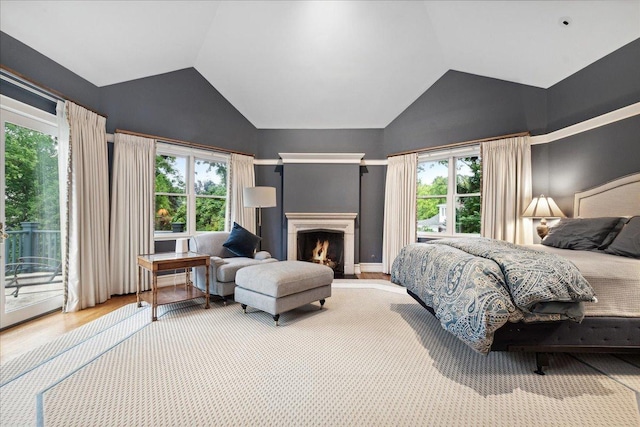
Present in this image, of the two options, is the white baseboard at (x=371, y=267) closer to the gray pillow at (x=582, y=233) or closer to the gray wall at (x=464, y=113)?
the gray wall at (x=464, y=113)

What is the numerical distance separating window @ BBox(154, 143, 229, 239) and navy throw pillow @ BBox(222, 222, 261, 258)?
1.15 m

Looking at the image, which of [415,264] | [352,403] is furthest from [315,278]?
[352,403]

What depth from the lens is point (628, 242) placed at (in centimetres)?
242

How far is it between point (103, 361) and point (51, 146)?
2622mm

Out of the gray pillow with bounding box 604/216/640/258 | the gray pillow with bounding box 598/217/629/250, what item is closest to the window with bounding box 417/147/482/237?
the gray pillow with bounding box 598/217/629/250

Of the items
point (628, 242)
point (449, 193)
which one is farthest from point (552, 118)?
point (628, 242)

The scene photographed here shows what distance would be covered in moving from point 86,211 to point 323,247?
12.2 feet

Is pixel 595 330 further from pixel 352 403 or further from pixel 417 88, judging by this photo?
pixel 417 88

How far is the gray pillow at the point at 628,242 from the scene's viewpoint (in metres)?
Answer: 2.35

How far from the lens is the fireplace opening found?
18.6 ft

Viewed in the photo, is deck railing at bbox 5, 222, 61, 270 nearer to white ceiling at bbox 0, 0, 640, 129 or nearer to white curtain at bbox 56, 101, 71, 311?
white curtain at bbox 56, 101, 71, 311

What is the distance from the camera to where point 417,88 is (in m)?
5.14

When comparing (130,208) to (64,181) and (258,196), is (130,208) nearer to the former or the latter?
(64,181)

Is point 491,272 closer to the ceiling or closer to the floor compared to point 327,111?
closer to the floor
